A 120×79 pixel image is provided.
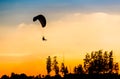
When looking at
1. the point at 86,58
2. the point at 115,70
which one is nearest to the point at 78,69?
the point at 86,58

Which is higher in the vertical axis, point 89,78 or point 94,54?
point 94,54

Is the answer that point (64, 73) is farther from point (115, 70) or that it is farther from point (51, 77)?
point (115, 70)

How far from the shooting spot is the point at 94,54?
13700cm

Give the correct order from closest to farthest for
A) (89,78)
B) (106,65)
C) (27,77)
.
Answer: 1. (89,78)
2. (106,65)
3. (27,77)

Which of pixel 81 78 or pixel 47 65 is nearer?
pixel 81 78

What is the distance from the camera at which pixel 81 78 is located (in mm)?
127312

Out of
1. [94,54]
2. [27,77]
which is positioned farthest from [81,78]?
[27,77]

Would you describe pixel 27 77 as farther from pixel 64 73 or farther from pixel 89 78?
pixel 89 78

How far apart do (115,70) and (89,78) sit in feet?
51.8

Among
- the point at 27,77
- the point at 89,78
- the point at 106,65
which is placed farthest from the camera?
the point at 27,77

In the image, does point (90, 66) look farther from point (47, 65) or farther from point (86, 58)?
point (47, 65)

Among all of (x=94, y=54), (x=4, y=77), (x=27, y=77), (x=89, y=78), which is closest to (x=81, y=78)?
(x=89, y=78)

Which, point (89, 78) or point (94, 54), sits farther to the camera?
point (94, 54)

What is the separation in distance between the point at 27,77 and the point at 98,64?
28880mm
